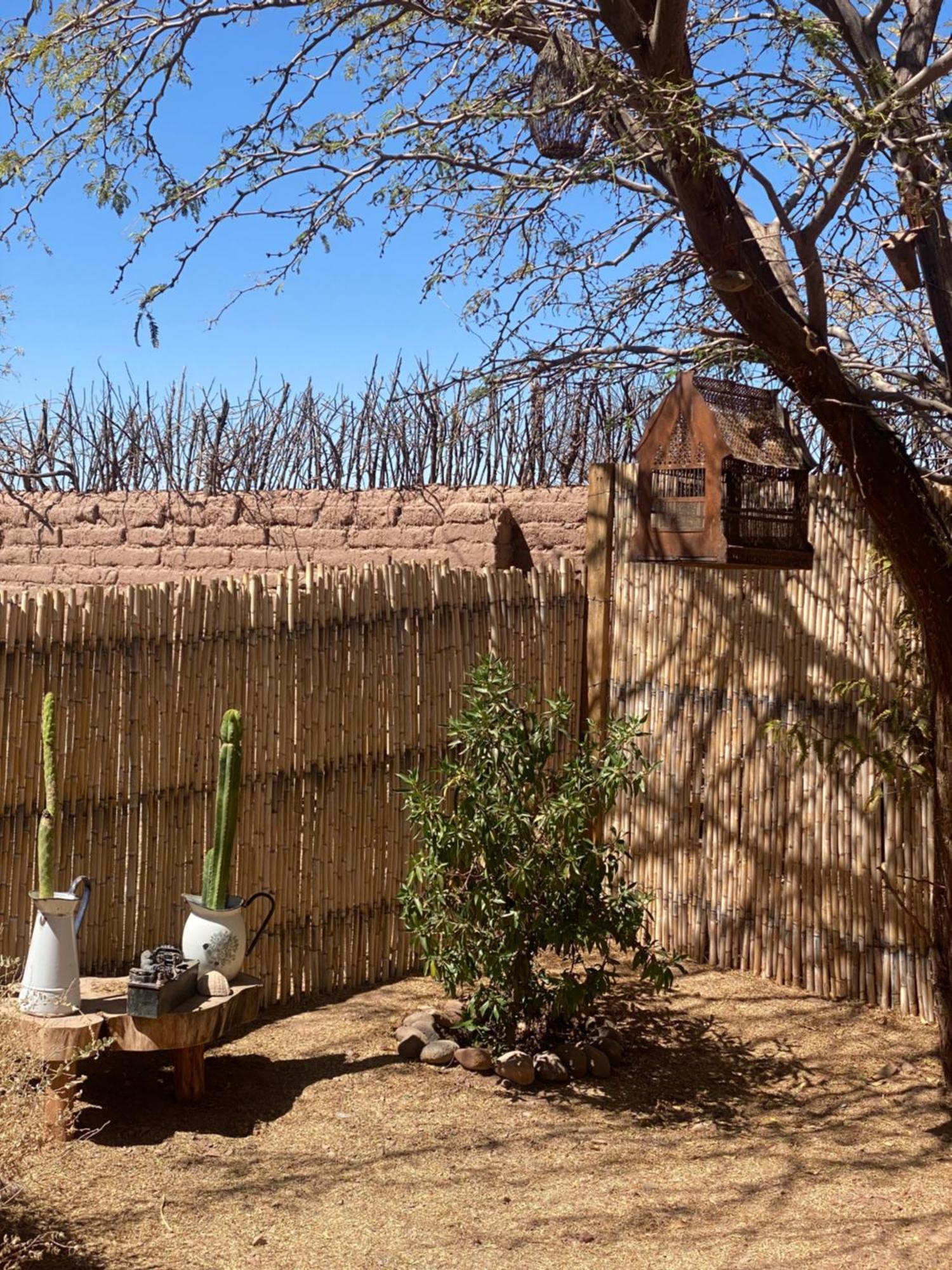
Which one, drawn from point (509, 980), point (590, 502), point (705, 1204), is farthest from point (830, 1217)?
point (590, 502)

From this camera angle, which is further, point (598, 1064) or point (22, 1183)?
point (598, 1064)

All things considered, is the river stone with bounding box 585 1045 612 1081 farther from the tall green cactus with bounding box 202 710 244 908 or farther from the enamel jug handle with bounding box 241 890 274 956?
the tall green cactus with bounding box 202 710 244 908

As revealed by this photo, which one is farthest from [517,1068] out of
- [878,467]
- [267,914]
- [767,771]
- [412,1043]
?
[878,467]

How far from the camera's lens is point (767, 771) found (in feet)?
20.3

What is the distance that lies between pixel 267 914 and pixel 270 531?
332 cm

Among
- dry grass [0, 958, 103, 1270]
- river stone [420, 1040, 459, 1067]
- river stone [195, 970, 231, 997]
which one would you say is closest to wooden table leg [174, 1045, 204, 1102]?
river stone [195, 970, 231, 997]

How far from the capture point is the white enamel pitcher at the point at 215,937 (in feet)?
16.2

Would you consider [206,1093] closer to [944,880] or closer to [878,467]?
[944,880]

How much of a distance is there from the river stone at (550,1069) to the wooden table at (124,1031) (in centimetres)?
108

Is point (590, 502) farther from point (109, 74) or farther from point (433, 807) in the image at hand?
point (109, 74)

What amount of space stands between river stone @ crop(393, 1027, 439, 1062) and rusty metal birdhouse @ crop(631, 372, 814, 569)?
6.79 ft

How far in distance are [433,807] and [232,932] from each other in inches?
34.6

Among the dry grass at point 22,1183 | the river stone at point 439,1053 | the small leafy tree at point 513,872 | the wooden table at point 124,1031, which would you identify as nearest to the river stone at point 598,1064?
the small leafy tree at point 513,872

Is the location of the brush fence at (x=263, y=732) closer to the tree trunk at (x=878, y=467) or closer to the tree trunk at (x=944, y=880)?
the tree trunk at (x=878, y=467)
